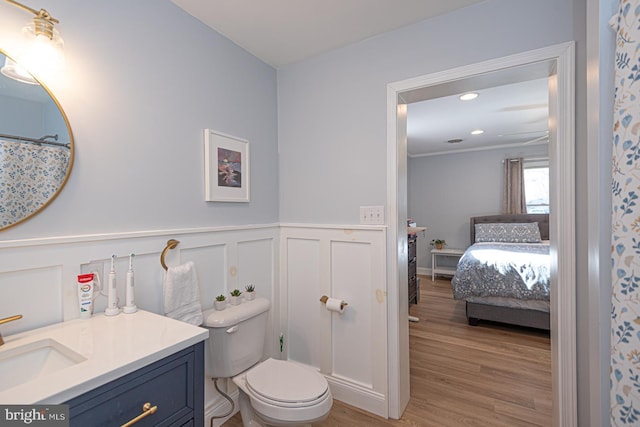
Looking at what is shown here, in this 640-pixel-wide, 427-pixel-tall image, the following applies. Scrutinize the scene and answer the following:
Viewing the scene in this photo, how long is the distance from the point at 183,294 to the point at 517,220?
5.41 m

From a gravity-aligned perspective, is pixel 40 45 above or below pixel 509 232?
above

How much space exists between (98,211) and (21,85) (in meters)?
0.51

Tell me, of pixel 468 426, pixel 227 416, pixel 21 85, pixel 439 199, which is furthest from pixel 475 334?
pixel 21 85

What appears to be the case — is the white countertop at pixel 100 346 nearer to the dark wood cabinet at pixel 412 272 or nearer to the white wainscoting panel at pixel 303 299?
the white wainscoting panel at pixel 303 299

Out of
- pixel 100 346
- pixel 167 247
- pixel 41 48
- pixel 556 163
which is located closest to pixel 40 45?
pixel 41 48

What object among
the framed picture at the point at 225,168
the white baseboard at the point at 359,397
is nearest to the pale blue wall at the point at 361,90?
the framed picture at the point at 225,168

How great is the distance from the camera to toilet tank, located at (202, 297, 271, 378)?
1.53m

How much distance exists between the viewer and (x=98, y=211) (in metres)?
1.25

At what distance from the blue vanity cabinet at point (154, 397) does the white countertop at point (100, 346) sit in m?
0.03

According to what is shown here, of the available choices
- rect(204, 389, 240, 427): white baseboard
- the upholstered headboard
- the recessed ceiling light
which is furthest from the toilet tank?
the upholstered headboard

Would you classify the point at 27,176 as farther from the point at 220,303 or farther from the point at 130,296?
the point at 220,303

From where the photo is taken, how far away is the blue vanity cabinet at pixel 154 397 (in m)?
0.75

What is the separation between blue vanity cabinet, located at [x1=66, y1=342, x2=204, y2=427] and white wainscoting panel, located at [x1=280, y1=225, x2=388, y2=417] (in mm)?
1128

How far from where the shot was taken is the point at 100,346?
0.92 metres
